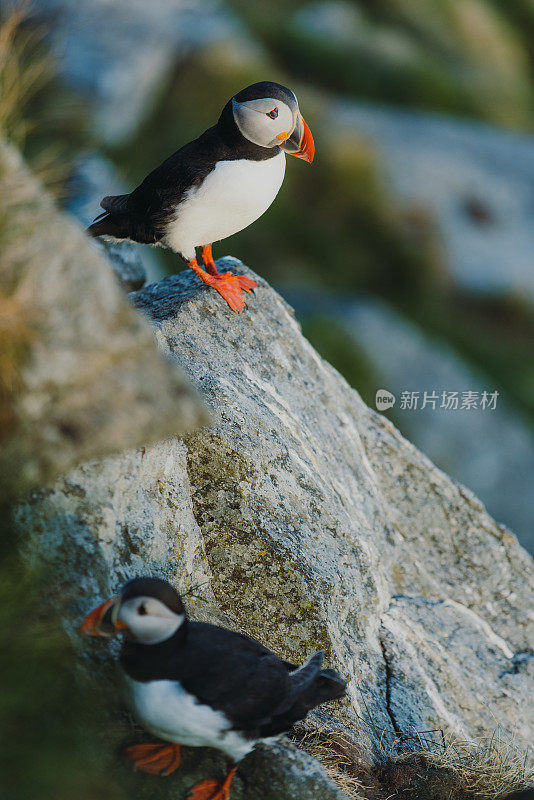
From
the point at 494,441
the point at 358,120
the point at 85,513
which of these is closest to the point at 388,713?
the point at 85,513

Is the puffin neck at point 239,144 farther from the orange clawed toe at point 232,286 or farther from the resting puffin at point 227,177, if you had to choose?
the orange clawed toe at point 232,286

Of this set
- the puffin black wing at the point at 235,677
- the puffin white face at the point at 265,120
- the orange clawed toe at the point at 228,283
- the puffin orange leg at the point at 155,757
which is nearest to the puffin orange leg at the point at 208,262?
the orange clawed toe at the point at 228,283

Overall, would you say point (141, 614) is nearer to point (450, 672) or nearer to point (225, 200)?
point (450, 672)

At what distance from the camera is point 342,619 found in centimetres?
541

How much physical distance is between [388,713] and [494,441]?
40.9 ft

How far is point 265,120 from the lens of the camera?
6.14m

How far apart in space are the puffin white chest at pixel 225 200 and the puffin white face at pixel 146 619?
350 centimetres

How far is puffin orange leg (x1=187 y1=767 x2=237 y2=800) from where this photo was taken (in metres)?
3.87

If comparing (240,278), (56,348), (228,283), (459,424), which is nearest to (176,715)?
(56,348)

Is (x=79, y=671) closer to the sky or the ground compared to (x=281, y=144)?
closer to the ground

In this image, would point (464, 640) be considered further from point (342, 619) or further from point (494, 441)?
point (494, 441)

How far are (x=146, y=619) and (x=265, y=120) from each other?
3921 millimetres

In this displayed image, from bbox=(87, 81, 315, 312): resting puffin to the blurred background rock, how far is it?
9.85 meters

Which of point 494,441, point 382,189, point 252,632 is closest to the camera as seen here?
point 252,632
